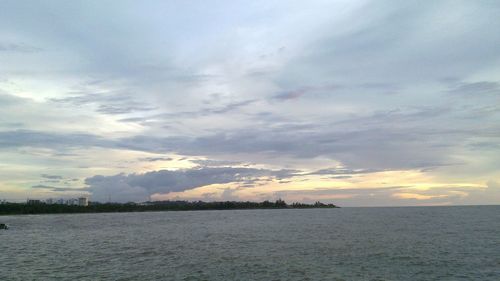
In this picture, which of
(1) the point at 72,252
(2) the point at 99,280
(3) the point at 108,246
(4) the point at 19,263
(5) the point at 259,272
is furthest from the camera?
(3) the point at 108,246

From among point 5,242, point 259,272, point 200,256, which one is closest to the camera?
point 259,272

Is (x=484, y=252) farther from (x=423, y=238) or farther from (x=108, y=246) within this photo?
(x=108, y=246)

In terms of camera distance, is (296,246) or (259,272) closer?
(259,272)

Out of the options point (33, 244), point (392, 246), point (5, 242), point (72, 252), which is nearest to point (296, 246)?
point (392, 246)

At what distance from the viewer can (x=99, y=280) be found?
35438 millimetres

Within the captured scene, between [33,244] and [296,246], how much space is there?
1591 inches

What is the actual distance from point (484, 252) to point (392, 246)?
36.1ft

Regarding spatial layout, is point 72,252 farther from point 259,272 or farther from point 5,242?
point 259,272

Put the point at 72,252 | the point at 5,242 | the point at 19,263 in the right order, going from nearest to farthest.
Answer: the point at 19,263
the point at 72,252
the point at 5,242

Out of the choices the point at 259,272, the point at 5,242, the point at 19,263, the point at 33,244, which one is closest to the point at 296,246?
the point at 259,272

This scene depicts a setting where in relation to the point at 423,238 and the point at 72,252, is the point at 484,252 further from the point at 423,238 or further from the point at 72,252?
the point at 72,252

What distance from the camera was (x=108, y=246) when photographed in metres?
62.2

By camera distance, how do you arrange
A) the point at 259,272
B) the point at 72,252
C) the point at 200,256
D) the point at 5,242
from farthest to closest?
1. the point at 5,242
2. the point at 72,252
3. the point at 200,256
4. the point at 259,272

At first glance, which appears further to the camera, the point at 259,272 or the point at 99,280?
the point at 259,272
